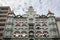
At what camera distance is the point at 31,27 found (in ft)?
148

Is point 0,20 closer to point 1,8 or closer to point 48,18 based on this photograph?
point 1,8

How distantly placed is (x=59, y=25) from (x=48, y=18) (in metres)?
4.63

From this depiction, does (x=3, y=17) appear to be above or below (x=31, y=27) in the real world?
above

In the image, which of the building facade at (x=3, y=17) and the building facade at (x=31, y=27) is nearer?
the building facade at (x=31, y=27)

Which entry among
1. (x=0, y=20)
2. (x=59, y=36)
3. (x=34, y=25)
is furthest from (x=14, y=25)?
(x=59, y=36)

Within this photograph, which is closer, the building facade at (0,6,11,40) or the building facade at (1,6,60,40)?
the building facade at (1,6,60,40)

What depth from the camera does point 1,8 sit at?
61.1 meters

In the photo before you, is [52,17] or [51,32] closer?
[51,32]

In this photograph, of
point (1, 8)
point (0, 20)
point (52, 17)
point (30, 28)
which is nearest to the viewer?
point (30, 28)

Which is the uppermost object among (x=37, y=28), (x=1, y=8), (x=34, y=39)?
(x=1, y=8)

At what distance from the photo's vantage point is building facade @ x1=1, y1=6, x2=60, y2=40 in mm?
42000

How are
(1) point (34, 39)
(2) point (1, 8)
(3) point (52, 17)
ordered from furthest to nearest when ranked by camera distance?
(2) point (1, 8) < (3) point (52, 17) < (1) point (34, 39)

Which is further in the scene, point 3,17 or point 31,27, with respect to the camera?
point 3,17

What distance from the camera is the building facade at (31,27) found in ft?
138
